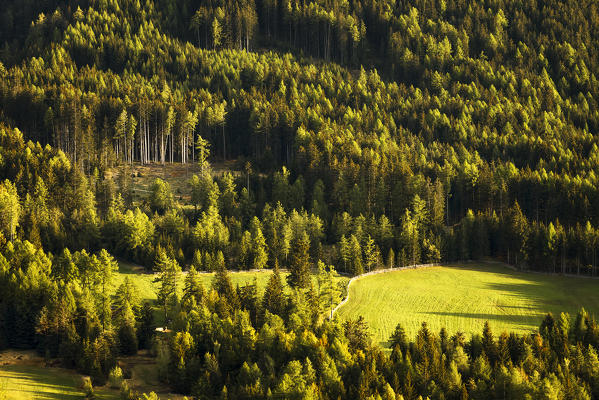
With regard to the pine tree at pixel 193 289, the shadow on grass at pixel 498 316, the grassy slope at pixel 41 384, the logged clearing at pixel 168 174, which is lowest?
the grassy slope at pixel 41 384

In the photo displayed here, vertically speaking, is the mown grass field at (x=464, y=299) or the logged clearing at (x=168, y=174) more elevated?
the logged clearing at (x=168, y=174)

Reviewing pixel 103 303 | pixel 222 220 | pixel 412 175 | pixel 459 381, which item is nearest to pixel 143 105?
pixel 222 220

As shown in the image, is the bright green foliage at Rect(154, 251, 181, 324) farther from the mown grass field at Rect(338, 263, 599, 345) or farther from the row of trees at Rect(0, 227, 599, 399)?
the mown grass field at Rect(338, 263, 599, 345)

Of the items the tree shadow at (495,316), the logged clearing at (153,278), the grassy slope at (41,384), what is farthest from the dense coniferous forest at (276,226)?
the tree shadow at (495,316)

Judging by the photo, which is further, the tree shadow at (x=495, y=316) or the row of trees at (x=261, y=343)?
the tree shadow at (x=495, y=316)

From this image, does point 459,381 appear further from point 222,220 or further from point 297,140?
point 297,140

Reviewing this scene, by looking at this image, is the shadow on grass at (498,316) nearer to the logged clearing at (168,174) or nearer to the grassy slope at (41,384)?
the grassy slope at (41,384)

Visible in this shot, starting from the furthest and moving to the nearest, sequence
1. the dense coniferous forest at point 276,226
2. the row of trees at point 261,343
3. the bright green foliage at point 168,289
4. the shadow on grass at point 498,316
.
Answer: the shadow on grass at point 498,316, the bright green foliage at point 168,289, the dense coniferous forest at point 276,226, the row of trees at point 261,343
